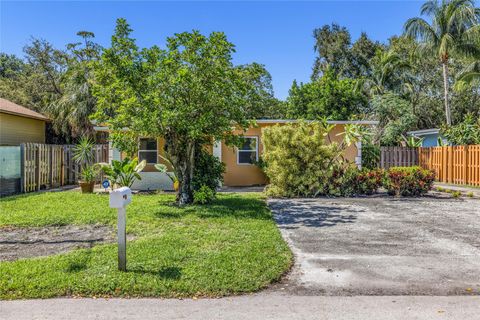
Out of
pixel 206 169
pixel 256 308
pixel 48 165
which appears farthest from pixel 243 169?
pixel 256 308

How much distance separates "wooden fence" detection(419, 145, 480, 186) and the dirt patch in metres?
16.1

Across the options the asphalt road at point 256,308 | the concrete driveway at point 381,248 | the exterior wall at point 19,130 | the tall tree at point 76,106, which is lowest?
the asphalt road at point 256,308

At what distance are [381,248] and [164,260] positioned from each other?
11.5 feet

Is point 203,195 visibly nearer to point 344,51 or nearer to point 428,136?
point 428,136

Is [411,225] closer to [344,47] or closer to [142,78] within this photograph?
[142,78]

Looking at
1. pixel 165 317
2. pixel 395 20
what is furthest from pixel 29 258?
pixel 395 20

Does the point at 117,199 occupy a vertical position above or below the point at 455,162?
below

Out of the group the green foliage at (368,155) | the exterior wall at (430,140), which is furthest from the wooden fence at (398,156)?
the exterior wall at (430,140)

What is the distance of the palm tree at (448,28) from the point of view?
22.3 meters

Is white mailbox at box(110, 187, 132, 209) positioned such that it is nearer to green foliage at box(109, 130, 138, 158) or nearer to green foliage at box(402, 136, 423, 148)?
green foliage at box(109, 130, 138, 158)

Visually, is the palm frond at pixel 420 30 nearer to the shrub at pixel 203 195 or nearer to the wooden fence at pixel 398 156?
the wooden fence at pixel 398 156

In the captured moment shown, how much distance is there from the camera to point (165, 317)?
3.68 metres

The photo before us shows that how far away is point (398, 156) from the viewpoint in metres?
21.5

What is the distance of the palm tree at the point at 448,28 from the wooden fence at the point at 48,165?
19564mm
